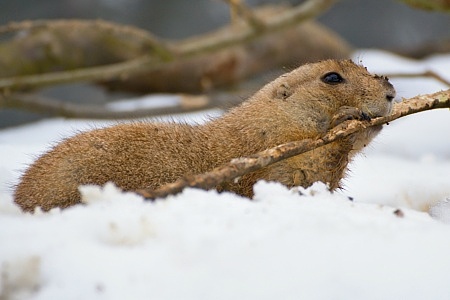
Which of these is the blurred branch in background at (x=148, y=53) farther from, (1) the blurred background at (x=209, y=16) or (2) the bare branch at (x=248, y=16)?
(1) the blurred background at (x=209, y=16)

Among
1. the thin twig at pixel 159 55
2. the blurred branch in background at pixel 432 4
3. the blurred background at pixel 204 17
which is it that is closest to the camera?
the blurred branch in background at pixel 432 4

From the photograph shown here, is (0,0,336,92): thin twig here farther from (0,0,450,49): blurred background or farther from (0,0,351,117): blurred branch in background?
(0,0,450,49): blurred background

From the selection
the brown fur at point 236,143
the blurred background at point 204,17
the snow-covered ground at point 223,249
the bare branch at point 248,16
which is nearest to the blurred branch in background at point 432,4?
the bare branch at point 248,16

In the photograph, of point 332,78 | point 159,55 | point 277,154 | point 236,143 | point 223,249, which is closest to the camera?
point 223,249

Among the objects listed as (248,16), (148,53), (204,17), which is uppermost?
(248,16)

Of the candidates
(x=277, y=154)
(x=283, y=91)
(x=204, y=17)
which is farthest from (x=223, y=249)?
(x=204, y=17)

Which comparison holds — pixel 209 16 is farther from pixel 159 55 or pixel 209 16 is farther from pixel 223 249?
pixel 223 249

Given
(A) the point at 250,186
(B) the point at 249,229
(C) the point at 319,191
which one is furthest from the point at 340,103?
(B) the point at 249,229
